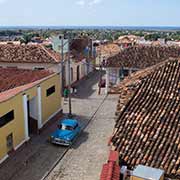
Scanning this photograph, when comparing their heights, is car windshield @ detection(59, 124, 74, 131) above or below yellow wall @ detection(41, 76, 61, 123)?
below

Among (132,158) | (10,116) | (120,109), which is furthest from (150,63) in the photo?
(132,158)

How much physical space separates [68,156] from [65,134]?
216 cm

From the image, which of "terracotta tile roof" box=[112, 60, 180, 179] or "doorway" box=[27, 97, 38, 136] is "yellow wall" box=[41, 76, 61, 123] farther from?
"terracotta tile roof" box=[112, 60, 180, 179]

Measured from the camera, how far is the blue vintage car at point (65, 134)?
858 inches

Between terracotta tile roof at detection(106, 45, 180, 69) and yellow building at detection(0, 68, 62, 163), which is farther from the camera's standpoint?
Answer: terracotta tile roof at detection(106, 45, 180, 69)

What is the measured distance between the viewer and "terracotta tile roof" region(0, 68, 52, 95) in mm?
23688

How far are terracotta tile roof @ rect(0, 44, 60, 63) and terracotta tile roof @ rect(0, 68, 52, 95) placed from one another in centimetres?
892

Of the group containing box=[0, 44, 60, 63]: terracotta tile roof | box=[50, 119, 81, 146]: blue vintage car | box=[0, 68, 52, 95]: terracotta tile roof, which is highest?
box=[0, 44, 60, 63]: terracotta tile roof

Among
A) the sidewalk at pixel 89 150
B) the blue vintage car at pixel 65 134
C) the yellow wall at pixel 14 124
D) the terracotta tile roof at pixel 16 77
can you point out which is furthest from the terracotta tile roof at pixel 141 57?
the yellow wall at pixel 14 124

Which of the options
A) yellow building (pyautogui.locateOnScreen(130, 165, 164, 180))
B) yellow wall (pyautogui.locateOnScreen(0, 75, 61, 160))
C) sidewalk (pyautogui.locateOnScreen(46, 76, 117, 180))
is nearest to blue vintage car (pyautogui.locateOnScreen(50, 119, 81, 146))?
sidewalk (pyautogui.locateOnScreen(46, 76, 117, 180))

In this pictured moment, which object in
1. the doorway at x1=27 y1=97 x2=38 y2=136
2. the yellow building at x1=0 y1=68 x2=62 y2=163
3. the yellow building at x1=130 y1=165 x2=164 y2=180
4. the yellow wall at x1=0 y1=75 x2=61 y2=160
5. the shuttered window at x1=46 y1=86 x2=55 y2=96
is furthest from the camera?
the shuttered window at x1=46 y1=86 x2=55 y2=96

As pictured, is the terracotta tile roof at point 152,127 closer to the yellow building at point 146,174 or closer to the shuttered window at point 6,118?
the yellow building at point 146,174

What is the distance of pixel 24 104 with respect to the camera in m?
21.4

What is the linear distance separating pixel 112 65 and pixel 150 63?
3.97 metres
